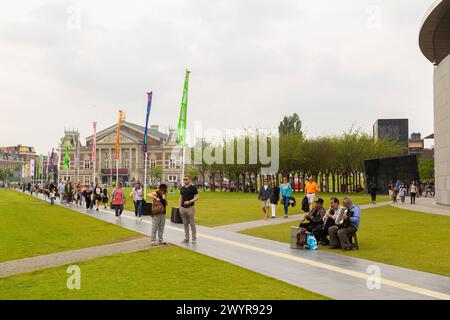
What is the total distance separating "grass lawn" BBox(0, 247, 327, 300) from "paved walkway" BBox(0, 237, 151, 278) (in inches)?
23.1

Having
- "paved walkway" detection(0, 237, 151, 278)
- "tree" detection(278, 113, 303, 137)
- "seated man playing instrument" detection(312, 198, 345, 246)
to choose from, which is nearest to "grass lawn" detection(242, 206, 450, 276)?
"seated man playing instrument" detection(312, 198, 345, 246)

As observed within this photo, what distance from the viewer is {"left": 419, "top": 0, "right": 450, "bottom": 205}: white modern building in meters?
30.6

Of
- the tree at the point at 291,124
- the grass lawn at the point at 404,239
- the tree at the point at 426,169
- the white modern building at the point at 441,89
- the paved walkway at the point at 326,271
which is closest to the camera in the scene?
the paved walkway at the point at 326,271

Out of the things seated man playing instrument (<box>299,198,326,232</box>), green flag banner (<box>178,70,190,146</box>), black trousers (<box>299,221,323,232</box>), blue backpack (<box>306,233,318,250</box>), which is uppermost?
green flag banner (<box>178,70,190,146</box>)

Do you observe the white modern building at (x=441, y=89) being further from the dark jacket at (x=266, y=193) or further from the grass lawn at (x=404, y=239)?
the dark jacket at (x=266, y=193)

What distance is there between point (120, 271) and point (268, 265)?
3.35 m

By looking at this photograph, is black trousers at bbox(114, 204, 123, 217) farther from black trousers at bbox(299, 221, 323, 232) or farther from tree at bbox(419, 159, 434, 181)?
tree at bbox(419, 159, 434, 181)

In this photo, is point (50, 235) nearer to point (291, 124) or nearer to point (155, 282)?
point (155, 282)

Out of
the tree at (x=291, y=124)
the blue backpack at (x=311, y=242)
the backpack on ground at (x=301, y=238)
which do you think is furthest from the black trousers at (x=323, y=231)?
the tree at (x=291, y=124)

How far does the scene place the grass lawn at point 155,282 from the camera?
7961 millimetres

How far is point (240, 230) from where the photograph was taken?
61.1ft

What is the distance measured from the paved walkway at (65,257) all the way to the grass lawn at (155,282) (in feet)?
1.92

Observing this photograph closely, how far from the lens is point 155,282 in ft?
29.4
